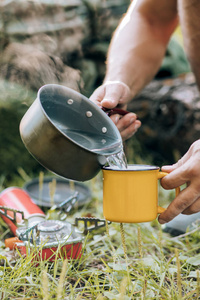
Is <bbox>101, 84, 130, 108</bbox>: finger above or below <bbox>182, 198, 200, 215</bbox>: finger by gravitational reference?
above

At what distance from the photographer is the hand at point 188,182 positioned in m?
1.13

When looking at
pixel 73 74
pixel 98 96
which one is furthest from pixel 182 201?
pixel 73 74

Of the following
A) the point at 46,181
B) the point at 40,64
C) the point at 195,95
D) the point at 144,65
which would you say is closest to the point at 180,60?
the point at 195,95

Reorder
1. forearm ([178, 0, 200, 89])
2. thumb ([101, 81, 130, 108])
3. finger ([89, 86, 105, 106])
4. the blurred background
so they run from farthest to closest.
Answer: the blurred background → forearm ([178, 0, 200, 89]) → finger ([89, 86, 105, 106]) → thumb ([101, 81, 130, 108])

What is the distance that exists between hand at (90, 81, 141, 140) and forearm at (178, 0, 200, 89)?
0.55 m

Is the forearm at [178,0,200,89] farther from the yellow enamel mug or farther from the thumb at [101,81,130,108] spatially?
the yellow enamel mug

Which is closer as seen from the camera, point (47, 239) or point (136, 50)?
point (47, 239)

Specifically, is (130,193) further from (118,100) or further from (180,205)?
(118,100)

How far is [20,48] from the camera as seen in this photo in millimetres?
3012

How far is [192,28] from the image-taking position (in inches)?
75.4

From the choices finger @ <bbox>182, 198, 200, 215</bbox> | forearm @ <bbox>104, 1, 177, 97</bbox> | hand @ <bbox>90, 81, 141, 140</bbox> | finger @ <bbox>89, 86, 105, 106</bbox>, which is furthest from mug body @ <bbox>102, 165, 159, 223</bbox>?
forearm @ <bbox>104, 1, 177, 97</bbox>

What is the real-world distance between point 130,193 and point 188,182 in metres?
0.20

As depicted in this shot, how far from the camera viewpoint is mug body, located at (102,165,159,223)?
3.70ft

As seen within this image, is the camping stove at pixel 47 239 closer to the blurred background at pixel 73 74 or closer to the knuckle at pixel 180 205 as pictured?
the knuckle at pixel 180 205
